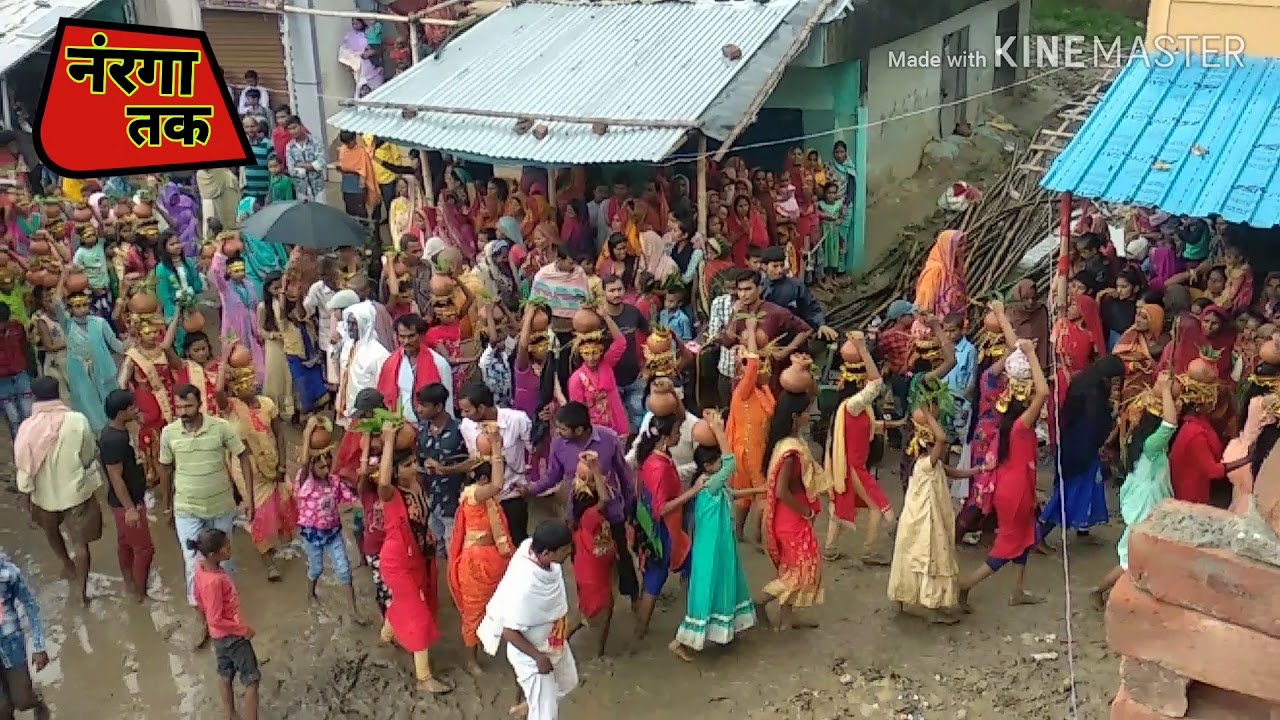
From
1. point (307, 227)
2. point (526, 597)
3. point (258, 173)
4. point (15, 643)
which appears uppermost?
point (307, 227)

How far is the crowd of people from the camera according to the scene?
263 inches

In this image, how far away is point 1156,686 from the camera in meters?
3.00

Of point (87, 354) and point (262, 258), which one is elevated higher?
point (262, 258)

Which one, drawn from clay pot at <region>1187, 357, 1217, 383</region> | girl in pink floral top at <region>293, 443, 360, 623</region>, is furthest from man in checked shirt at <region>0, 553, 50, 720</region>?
clay pot at <region>1187, 357, 1217, 383</region>

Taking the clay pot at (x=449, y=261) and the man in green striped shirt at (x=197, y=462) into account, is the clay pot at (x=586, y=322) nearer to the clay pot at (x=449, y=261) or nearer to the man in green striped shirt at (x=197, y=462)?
the clay pot at (x=449, y=261)

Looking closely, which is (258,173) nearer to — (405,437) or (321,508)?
(321,508)

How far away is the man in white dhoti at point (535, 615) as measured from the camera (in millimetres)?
5703

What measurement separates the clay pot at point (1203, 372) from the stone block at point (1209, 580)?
420 cm

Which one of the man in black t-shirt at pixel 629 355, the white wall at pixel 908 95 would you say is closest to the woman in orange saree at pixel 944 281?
the man in black t-shirt at pixel 629 355

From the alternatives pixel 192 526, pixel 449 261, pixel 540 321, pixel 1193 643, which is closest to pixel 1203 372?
pixel 540 321

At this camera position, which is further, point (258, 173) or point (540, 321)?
point (258, 173)

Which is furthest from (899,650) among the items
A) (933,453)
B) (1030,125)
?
(1030,125)

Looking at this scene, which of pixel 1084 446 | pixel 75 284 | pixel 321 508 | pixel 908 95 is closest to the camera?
pixel 321 508
